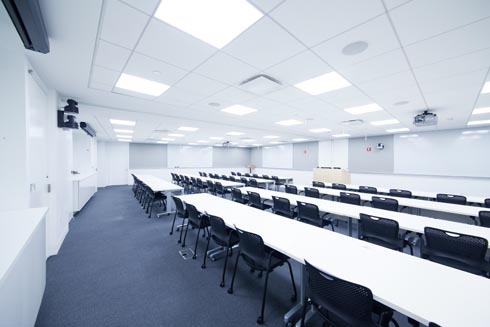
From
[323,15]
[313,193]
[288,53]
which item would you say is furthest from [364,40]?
[313,193]

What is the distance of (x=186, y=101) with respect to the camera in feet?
13.1

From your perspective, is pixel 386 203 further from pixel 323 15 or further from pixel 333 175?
pixel 333 175

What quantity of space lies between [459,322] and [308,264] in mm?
739

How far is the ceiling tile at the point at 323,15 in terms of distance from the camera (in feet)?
4.86

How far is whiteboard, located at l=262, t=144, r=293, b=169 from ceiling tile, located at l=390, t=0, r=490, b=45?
11367mm

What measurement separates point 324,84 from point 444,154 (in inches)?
298

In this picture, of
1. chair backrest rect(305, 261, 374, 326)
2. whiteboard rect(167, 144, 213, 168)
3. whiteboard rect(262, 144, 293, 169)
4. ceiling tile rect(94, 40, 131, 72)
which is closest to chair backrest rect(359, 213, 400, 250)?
chair backrest rect(305, 261, 374, 326)

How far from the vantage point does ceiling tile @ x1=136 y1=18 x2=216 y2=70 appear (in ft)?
5.88

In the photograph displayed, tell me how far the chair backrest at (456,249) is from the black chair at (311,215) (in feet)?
4.16

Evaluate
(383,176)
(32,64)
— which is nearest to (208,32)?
(32,64)

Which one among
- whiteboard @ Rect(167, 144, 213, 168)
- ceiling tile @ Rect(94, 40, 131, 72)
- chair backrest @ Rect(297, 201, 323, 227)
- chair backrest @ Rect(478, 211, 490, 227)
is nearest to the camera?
ceiling tile @ Rect(94, 40, 131, 72)

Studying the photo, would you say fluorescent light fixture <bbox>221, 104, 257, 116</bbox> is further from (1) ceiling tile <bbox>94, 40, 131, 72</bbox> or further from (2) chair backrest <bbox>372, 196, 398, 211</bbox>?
(2) chair backrest <bbox>372, 196, 398, 211</bbox>

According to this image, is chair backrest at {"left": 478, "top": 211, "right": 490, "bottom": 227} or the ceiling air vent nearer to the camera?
chair backrest at {"left": 478, "top": 211, "right": 490, "bottom": 227}

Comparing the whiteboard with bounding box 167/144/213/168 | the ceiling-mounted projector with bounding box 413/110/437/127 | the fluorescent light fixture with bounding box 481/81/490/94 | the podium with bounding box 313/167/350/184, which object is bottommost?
the podium with bounding box 313/167/350/184
